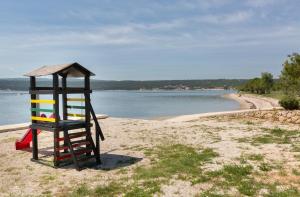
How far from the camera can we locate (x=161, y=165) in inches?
382

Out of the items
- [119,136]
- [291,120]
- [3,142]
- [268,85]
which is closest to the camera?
[3,142]

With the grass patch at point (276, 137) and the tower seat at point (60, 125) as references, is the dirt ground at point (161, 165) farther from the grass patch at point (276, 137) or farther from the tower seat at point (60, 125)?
the tower seat at point (60, 125)

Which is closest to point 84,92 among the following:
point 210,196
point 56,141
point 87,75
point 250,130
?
point 87,75

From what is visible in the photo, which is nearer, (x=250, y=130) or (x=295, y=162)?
(x=295, y=162)

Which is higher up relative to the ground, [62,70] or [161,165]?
[62,70]

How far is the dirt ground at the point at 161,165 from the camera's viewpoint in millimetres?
7550

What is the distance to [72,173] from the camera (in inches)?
367

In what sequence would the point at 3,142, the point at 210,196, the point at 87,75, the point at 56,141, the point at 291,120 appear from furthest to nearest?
the point at 291,120 < the point at 3,142 < the point at 87,75 < the point at 56,141 < the point at 210,196

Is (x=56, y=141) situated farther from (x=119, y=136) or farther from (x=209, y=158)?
(x=119, y=136)

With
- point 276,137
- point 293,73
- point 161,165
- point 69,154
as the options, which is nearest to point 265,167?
point 161,165

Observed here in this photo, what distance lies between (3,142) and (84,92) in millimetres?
6187

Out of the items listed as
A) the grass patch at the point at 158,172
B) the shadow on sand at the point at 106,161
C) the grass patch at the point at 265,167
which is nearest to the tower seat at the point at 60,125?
the shadow on sand at the point at 106,161

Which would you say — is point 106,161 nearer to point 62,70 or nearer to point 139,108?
point 62,70

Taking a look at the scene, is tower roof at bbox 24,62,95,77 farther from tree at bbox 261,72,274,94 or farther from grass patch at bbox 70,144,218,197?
tree at bbox 261,72,274,94
